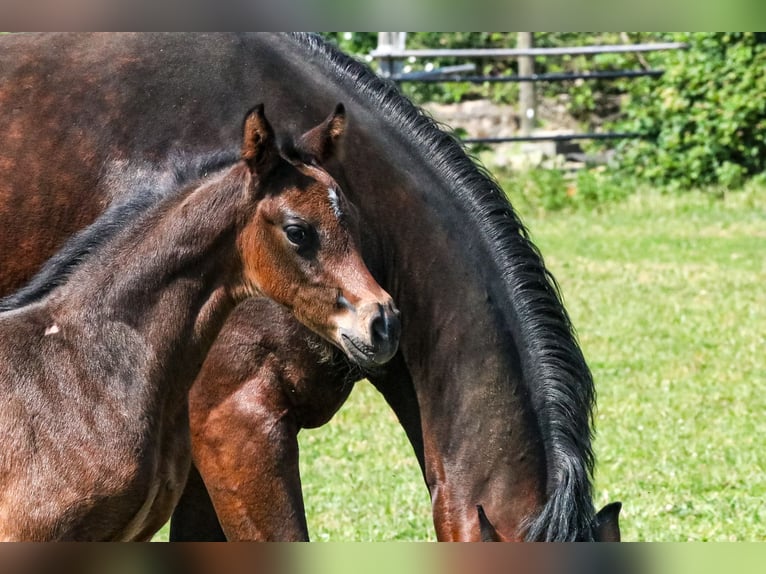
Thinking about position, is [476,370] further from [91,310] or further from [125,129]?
[125,129]

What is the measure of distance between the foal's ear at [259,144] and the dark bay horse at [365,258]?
21.7 inches

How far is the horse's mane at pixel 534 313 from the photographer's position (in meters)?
2.61

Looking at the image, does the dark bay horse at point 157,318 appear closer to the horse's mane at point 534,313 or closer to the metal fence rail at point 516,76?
the horse's mane at point 534,313

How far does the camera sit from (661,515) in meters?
4.88

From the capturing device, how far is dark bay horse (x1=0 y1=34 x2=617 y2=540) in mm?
2855

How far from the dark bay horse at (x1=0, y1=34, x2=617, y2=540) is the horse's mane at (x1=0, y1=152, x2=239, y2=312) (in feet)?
1.33

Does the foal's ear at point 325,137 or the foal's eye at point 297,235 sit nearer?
the foal's eye at point 297,235

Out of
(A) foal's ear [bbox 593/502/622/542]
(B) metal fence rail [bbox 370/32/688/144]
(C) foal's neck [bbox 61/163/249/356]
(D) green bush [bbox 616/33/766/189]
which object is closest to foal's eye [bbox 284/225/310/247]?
(C) foal's neck [bbox 61/163/249/356]

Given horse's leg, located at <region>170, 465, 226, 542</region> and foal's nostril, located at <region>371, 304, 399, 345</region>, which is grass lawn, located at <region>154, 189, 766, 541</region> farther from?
foal's nostril, located at <region>371, 304, 399, 345</region>

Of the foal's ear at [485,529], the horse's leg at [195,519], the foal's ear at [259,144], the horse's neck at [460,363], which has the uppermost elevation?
the foal's ear at [259,144]

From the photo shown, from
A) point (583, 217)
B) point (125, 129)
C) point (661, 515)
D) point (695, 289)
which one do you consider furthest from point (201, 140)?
point (583, 217)

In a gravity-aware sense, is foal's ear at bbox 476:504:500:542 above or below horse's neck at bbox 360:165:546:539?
below

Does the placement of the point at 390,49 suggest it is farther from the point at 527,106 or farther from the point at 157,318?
the point at 157,318

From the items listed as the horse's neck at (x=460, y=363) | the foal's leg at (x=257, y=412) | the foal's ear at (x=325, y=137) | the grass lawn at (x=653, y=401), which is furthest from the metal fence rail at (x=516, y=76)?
the foal's ear at (x=325, y=137)
